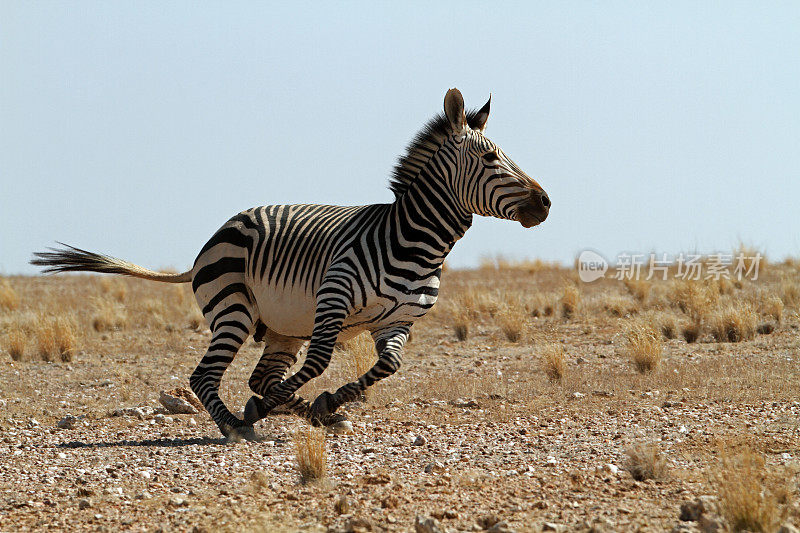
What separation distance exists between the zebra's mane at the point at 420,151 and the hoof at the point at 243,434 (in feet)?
8.35

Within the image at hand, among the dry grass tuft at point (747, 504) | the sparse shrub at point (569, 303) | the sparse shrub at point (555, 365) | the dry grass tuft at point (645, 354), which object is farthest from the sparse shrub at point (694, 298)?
the dry grass tuft at point (747, 504)

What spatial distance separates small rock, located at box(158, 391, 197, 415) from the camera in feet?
32.2

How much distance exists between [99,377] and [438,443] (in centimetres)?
690

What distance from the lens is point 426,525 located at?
4805 millimetres

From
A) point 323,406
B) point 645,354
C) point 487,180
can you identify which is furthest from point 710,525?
point 645,354

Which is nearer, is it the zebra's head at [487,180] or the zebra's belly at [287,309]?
the zebra's head at [487,180]

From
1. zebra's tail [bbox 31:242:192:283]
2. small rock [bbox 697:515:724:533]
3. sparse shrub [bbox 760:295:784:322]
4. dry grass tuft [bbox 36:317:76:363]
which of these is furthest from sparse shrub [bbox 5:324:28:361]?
A: sparse shrub [bbox 760:295:784:322]

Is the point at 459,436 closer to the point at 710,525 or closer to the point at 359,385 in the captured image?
the point at 359,385

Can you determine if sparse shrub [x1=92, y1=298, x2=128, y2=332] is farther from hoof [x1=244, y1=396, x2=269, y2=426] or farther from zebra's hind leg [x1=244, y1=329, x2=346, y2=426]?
hoof [x1=244, y1=396, x2=269, y2=426]

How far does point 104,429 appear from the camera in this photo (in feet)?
29.5

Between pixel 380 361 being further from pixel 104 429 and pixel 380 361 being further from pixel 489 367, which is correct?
pixel 489 367

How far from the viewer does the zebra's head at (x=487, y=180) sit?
7855 mm

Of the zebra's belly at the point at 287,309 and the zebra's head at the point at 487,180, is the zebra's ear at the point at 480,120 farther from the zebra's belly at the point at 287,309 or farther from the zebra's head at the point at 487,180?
the zebra's belly at the point at 287,309

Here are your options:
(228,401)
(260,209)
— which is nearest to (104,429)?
(228,401)
